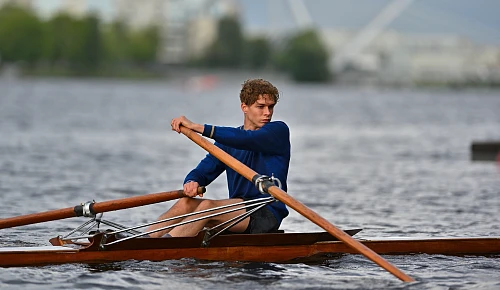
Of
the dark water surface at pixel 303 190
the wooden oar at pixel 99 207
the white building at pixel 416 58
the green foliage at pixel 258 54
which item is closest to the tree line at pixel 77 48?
the green foliage at pixel 258 54

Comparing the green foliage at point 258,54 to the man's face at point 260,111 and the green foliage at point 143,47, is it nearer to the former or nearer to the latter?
the green foliage at point 143,47

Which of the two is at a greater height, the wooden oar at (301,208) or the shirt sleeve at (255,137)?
the shirt sleeve at (255,137)

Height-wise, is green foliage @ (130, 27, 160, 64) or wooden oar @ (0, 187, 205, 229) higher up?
green foliage @ (130, 27, 160, 64)

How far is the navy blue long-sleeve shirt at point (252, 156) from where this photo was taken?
10.1m

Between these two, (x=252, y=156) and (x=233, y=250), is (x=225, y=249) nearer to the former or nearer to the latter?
(x=233, y=250)

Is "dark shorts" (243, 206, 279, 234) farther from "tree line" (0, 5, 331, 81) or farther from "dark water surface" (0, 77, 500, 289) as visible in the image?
"tree line" (0, 5, 331, 81)

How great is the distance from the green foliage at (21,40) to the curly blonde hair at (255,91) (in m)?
146

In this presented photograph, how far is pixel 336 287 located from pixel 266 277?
2.32ft

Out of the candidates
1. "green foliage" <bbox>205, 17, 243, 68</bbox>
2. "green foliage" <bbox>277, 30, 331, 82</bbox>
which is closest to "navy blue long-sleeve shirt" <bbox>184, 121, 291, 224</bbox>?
"green foliage" <bbox>277, 30, 331, 82</bbox>

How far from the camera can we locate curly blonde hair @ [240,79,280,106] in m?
10.3

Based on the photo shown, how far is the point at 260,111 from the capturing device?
10.4 metres

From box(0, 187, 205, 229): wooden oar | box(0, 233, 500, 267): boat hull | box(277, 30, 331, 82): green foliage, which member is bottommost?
box(0, 233, 500, 267): boat hull

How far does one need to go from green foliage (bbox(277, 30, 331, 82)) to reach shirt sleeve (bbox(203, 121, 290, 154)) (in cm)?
14291

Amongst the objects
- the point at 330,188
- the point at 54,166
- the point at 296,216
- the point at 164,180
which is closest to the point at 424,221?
the point at 296,216
